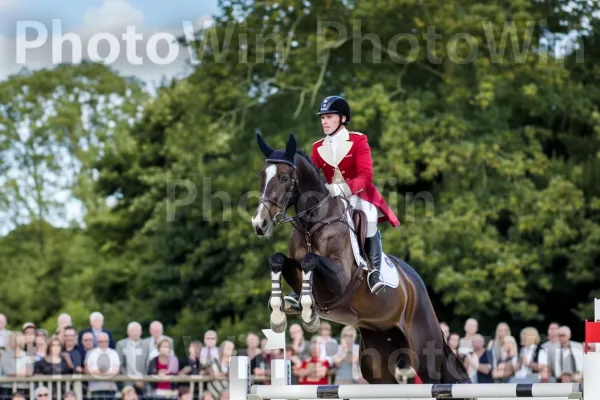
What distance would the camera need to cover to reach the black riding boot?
334 inches

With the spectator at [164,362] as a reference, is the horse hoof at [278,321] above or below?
above

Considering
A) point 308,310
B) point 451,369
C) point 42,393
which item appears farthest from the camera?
point 42,393

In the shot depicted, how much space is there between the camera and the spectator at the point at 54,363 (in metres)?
12.7

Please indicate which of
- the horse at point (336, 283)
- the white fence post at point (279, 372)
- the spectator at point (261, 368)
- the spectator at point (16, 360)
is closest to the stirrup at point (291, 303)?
the horse at point (336, 283)

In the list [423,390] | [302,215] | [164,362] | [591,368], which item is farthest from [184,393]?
[591,368]

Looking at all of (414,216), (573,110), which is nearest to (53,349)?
(414,216)

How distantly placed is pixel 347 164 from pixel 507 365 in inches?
209

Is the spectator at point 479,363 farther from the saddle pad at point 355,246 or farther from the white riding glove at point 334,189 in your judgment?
the white riding glove at point 334,189

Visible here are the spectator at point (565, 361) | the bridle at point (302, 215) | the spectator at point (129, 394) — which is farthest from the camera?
the spectator at point (565, 361)

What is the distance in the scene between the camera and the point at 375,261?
859 cm

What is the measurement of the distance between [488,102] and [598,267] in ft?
12.9

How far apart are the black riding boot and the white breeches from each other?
5 centimetres

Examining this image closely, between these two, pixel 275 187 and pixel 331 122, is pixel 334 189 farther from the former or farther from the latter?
pixel 275 187

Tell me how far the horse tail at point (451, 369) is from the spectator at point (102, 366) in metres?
4.67
